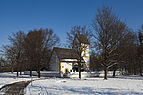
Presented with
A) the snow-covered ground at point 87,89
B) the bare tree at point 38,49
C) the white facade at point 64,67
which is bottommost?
the snow-covered ground at point 87,89

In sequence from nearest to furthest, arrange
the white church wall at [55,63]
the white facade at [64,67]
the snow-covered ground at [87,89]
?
the snow-covered ground at [87,89]
the white facade at [64,67]
the white church wall at [55,63]

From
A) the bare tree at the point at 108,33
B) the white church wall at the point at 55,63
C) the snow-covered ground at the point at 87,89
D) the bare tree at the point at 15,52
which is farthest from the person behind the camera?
the white church wall at the point at 55,63

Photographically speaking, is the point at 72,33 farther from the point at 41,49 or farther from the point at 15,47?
the point at 15,47

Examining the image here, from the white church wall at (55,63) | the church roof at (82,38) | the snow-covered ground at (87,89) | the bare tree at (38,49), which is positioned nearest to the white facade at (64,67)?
the white church wall at (55,63)

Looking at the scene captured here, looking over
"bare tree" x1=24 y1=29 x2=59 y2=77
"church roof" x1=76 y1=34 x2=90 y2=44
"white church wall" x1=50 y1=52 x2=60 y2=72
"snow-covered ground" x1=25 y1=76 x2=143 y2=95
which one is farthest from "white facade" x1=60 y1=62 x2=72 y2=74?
"snow-covered ground" x1=25 y1=76 x2=143 y2=95

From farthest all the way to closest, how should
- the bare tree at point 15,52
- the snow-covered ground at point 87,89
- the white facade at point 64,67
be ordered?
1. the white facade at point 64,67
2. the bare tree at point 15,52
3. the snow-covered ground at point 87,89

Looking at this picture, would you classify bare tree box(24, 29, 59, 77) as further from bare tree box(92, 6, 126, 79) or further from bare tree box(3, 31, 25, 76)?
bare tree box(92, 6, 126, 79)

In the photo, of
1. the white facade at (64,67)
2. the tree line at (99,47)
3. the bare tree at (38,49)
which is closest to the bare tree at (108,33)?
the tree line at (99,47)

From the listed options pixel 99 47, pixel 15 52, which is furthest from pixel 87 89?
pixel 15 52

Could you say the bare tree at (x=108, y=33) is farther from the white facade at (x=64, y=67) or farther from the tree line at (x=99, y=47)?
the white facade at (x=64, y=67)

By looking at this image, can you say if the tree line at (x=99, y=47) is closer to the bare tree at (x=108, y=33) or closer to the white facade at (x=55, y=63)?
the bare tree at (x=108, y=33)

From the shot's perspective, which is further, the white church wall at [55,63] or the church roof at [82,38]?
the white church wall at [55,63]

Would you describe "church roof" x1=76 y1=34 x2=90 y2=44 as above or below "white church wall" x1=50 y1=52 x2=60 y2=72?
above

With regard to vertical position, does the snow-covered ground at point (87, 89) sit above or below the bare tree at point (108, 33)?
below
